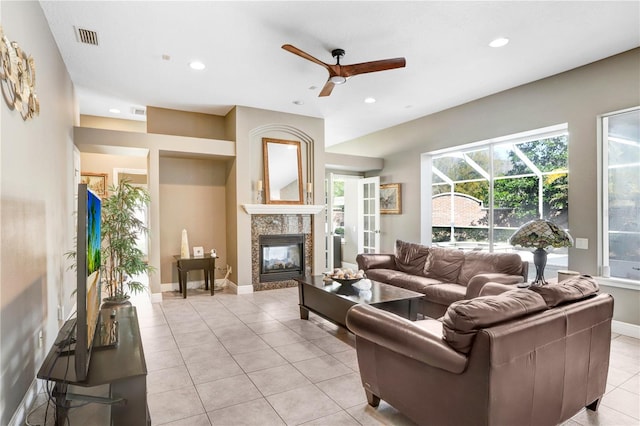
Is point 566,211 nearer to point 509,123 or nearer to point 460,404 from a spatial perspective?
point 509,123

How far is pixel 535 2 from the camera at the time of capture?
9.52 feet

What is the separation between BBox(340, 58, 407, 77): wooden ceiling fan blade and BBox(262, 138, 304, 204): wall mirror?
2.60m

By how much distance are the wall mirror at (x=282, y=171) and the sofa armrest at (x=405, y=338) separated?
13.0 ft

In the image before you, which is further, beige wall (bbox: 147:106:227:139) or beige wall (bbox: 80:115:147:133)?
beige wall (bbox: 80:115:147:133)

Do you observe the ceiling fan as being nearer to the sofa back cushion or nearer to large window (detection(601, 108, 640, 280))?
the sofa back cushion

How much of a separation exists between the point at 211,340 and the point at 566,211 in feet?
14.9

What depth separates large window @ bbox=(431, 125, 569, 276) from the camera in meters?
4.64

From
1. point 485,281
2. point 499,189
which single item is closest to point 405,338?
point 485,281

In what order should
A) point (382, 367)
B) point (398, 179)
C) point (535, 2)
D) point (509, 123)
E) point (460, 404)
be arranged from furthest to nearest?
1. point (398, 179)
2. point (509, 123)
3. point (535, 2)
4. point (382, 367)
5. point (460, 404)

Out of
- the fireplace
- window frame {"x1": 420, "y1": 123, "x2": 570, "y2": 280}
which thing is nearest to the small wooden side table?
the fireplace

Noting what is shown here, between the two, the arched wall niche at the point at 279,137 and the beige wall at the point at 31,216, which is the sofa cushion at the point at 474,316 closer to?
the beige wall at the point at 31,216

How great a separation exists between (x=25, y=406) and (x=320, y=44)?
373cm

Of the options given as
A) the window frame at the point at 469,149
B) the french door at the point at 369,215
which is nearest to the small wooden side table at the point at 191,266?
the french door at the point at 369,215

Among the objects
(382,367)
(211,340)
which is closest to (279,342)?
(211,340)
